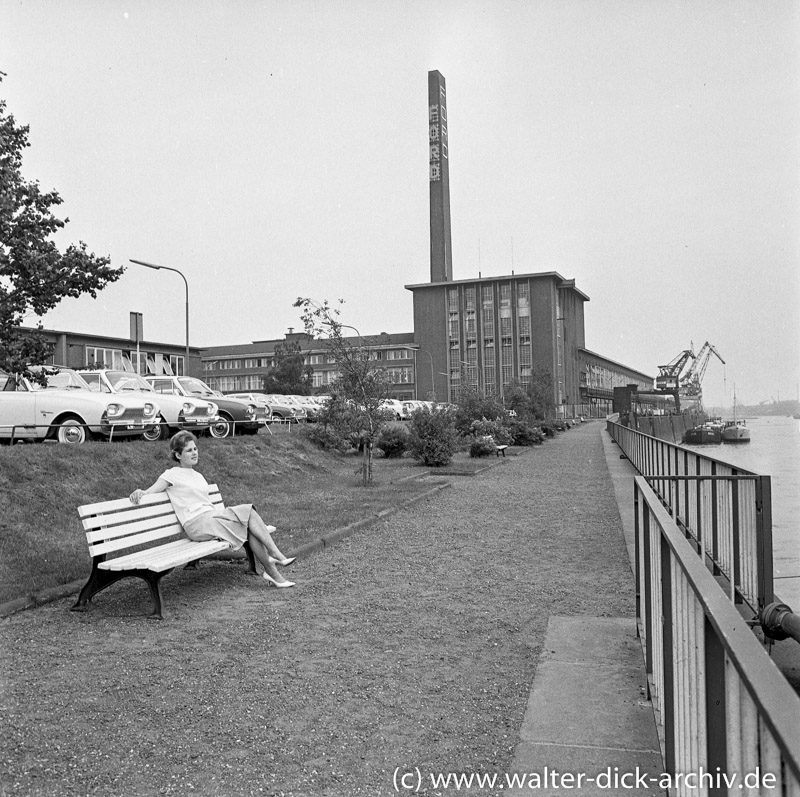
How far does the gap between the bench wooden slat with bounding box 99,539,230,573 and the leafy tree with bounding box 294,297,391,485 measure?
996 centimetres

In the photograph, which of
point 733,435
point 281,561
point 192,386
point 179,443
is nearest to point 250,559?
point 281,561

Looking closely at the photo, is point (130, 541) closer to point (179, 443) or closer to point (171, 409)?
point (179, 443)

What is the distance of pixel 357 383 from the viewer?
1720 centimetres

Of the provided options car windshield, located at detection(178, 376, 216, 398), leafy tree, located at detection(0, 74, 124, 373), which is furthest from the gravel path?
car windshield, located at detection(178, 376, 216, 398)

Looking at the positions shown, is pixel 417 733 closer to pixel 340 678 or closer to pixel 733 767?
pixel 340 678

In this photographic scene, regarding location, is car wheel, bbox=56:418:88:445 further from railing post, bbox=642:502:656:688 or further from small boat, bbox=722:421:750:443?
small boat, bbox=722:421:750:443

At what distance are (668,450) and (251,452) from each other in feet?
29.1

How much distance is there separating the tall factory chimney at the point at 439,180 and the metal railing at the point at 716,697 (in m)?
98.2

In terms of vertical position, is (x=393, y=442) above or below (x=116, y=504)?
below

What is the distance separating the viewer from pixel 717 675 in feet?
5.96

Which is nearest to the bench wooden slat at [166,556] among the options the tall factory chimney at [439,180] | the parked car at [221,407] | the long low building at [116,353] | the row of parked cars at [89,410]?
the row of parked cars at [89,410]

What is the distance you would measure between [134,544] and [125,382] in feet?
46.7

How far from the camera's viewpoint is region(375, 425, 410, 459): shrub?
25.6m

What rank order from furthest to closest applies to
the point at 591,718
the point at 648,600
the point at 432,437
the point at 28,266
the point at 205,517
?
the point at 432,437 → the point at 28,266 → the point at 205,517 → the point at 648,600 → the point at 591,718
